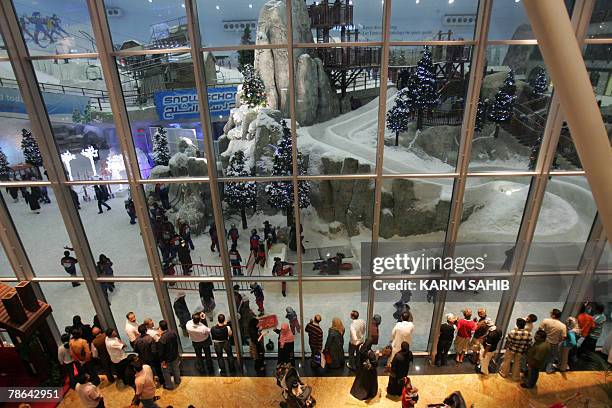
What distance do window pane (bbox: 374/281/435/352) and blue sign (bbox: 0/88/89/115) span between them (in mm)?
6473

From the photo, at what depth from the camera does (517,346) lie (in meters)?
6.38

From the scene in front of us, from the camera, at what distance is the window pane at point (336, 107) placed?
591 centimetres

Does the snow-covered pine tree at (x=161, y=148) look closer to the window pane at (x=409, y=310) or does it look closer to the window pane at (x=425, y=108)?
the window pane at (x=425, y=108)

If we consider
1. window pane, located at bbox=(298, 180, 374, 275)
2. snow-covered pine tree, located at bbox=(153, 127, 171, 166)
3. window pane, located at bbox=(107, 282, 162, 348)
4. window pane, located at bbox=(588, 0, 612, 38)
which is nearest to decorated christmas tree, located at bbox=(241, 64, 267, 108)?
snow-covered pine tree, located at bbox=(153, 127, 171, 166)

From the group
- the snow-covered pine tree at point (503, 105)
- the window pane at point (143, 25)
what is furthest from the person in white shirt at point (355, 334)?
the window pane at point (143, 25)

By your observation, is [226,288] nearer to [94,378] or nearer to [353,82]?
[94,378]

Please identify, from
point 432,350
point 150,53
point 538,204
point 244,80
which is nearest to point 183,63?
point 150,53

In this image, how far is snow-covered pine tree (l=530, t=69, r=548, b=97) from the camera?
5984 millimetres

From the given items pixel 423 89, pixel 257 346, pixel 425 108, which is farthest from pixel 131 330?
pixel 423 89

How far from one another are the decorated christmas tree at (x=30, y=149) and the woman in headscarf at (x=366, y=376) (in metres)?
6.54

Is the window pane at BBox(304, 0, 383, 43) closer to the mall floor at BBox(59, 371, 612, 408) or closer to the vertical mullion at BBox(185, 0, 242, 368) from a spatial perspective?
the vertical mullion at BBox(185, 0, 242, 368)

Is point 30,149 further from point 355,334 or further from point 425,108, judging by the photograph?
point 425,108

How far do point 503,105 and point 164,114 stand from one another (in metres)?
5.74

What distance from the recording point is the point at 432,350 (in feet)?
24.1
